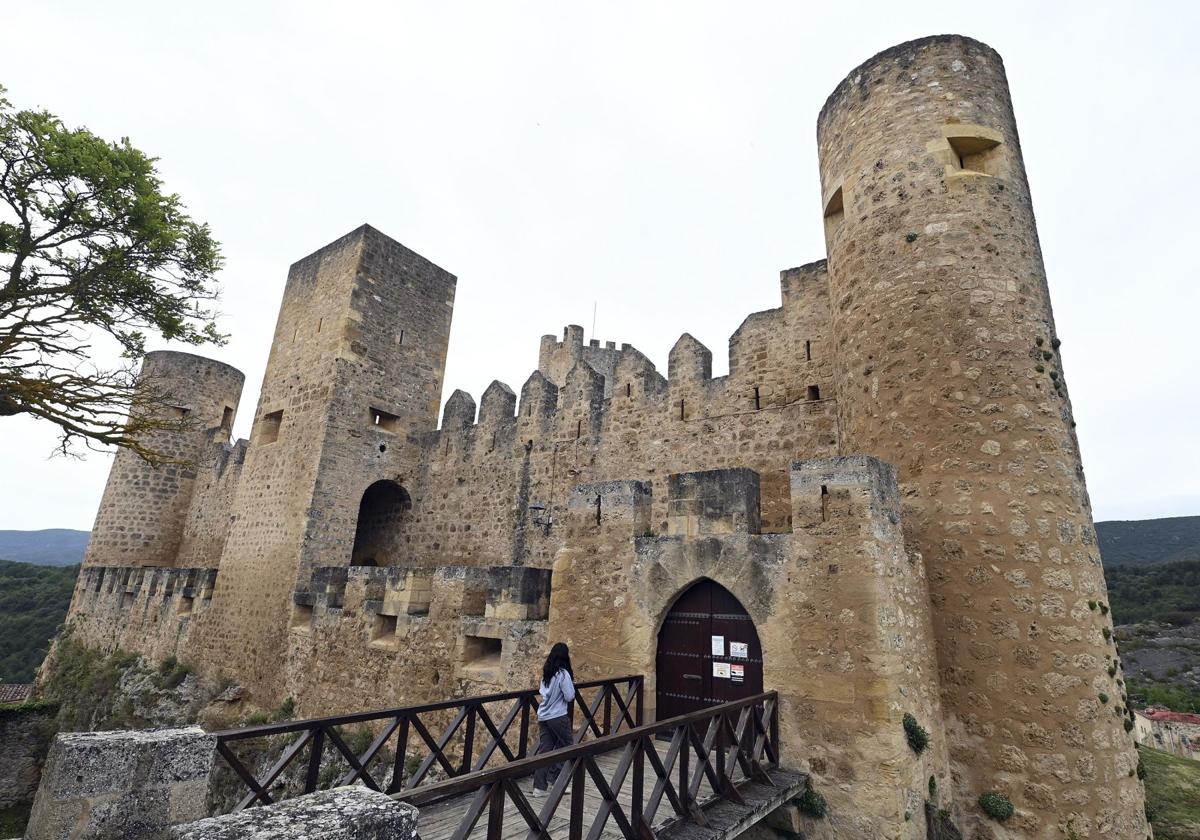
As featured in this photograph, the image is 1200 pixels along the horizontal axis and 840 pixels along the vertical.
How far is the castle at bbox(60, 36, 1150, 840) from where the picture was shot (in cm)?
523

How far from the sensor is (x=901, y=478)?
6.48m

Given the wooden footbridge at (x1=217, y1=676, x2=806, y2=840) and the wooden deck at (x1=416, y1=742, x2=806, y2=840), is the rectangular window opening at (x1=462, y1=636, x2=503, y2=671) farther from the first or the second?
the wooden deck at (x1=416, y1=742, x2=806, y2=840)

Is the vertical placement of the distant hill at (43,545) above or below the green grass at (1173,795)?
above

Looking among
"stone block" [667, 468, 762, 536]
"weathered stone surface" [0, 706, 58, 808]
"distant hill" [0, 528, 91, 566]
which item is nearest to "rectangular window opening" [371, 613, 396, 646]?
"stone block" [667, 468, 762, 536]

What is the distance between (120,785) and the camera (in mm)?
2654

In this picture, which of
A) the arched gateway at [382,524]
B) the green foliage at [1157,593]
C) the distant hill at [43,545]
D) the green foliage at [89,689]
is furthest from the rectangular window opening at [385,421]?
the distant hill at [43,545]

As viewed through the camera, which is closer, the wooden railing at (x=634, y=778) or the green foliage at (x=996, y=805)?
the wooden railing at (x=634, y=778)

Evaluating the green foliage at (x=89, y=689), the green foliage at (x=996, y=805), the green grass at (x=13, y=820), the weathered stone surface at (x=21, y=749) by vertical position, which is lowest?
the green grass at (x=13, y=820)

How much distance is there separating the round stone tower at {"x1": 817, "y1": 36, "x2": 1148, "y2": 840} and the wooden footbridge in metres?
2.19

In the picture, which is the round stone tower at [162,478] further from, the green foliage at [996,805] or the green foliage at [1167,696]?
the green foliage at [1167,696]

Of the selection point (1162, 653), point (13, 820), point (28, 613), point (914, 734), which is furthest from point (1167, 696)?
point (28, 613)

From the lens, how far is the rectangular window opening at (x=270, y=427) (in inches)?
548

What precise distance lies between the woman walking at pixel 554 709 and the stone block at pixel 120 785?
2474 mm

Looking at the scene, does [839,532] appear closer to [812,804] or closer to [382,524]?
[812,804]
